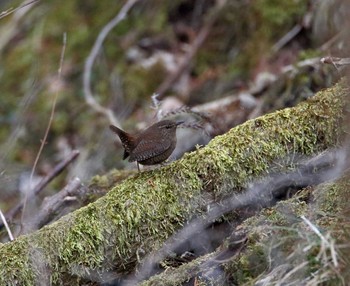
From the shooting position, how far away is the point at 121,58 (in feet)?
27.2

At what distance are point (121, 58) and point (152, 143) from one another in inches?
182

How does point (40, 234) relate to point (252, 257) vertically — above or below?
above

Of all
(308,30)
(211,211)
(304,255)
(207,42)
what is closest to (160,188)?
(211,211)

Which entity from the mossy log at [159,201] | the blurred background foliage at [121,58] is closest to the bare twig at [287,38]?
the blurred background foliage at [121,58]

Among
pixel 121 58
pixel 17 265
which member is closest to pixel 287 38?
pixel 121 58

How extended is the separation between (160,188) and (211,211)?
29 cm

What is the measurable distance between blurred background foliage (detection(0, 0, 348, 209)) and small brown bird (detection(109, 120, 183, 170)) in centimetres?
212

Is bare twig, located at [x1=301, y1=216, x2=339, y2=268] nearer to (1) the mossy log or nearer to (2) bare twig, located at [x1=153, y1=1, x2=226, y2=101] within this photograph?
(1) the mossy log

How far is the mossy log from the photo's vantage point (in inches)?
131

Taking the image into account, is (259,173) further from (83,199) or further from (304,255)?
(83,199)

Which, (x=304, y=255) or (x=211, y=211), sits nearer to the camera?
(x=304, y=255)

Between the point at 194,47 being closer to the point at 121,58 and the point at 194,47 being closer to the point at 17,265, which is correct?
the point at 121,58

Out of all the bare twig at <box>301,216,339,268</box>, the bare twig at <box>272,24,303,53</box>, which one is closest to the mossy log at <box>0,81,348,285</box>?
the bare twig at <box>301,216,339,268</box>

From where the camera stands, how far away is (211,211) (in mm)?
3484
